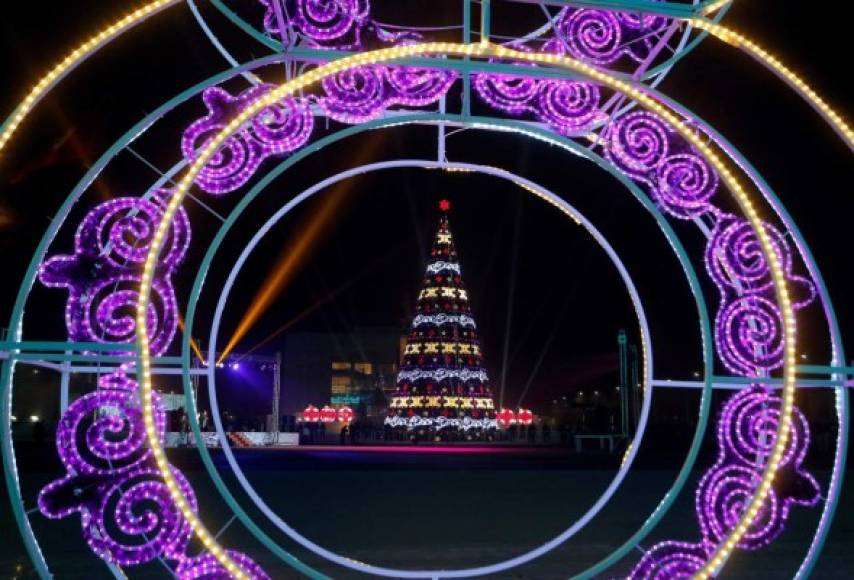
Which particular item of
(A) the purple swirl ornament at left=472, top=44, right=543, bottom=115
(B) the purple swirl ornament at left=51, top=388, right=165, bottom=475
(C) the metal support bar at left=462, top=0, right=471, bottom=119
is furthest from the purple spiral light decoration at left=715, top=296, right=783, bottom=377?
(B) the purple swirl ornament at left=51, top=388, right=165, bottom=475

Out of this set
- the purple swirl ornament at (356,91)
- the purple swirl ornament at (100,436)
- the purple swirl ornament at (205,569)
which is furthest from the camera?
the purple swirl ornament at (356,91)

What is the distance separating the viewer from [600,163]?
19.4 ft

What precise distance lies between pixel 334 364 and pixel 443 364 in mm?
25562

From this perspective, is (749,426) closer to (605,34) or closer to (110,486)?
(605,34)

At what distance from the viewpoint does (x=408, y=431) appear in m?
33.1

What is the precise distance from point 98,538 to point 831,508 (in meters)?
5.09

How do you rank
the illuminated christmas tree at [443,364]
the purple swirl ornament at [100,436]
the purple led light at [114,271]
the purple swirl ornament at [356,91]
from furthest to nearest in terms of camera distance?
the illuminated christmas tree at [443,364] → the purple swirl ornament at [356,91] → the purple led light at [114,271] → the purple swirl ornament at [100,436]

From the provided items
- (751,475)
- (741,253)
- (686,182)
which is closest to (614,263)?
(686,182)

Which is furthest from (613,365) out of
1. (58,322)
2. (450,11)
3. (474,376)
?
(450,11)

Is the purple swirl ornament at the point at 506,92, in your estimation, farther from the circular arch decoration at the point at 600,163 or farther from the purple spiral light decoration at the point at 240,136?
the purple spiral light decoration at the point at 240,136

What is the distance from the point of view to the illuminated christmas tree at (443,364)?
31547 millimetres

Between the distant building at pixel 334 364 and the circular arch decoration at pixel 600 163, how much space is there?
49.4 meters

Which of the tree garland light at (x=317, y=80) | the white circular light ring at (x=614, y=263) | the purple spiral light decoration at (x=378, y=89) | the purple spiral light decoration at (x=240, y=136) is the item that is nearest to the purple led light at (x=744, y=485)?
the white circular light ring at (x=614, y=263)

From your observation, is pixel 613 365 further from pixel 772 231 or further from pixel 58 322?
pixel 772 231
